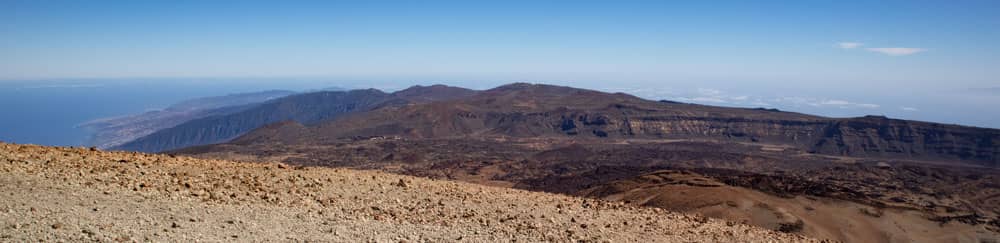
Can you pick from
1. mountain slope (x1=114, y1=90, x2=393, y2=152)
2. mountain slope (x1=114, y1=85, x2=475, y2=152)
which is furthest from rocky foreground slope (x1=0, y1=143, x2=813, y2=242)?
mountain slope (x1=114, y1=90, x2=393, y2=152)

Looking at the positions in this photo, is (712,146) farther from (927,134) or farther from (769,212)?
(769,212)

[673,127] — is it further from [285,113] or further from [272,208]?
[285,113]

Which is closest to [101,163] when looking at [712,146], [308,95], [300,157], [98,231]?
[98,231]

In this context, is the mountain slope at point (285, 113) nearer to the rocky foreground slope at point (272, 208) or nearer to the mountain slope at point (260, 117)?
the mountain slope at point (260, 117)

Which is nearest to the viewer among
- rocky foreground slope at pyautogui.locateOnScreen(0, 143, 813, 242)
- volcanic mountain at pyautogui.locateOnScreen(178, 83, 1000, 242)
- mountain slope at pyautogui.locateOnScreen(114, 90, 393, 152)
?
rocky foreground slope at pyautogui.locateOnScreen(0, 143, 813, 242)

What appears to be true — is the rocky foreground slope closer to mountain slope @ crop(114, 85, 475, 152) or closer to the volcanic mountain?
the volcanic mountain

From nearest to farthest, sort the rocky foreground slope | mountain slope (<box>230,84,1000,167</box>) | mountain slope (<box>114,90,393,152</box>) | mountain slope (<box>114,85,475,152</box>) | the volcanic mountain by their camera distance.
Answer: the rocky foreground slope < the volcanic mountain < mountain slope (<box>230,84,1000,167</box>) < mountain slope (<box>114,90,393,152</box>) < mountain slope (<box>114,85,475,152</box>)

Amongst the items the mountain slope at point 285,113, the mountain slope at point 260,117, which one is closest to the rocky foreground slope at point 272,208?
the mountain slope at point 285,113

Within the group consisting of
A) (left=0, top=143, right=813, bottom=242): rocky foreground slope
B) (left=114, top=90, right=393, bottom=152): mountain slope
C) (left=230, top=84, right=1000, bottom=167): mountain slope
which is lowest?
(left=114, top=90, right=393, bottom=152): mountain slope
